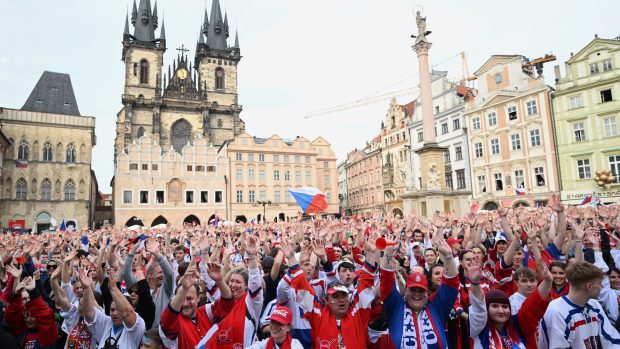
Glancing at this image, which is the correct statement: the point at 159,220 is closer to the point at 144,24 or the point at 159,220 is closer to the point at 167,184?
the point at 167,184

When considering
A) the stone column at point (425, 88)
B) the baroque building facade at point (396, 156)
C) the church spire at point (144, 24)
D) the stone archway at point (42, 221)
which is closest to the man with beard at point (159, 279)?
the stone column at point (425, 88)

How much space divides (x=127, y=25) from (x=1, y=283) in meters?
69.7

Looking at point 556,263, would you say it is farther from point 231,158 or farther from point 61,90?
point 61,90

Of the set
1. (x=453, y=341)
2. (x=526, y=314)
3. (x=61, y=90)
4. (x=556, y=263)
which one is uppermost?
(x=61, y=90)

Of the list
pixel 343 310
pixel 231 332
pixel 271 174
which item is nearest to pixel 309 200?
pixel 231 332

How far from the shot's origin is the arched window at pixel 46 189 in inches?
1639

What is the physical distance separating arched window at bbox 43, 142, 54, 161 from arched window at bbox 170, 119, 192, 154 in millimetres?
19751

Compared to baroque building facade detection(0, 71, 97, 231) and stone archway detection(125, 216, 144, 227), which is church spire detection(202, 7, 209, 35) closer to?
baroque building facade detection(0, 71, 97, 231)

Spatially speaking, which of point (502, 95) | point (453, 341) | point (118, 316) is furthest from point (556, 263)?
point (502, 95)

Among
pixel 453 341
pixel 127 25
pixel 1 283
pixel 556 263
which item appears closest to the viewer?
pixel 453 341

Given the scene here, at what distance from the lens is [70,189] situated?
141 feet

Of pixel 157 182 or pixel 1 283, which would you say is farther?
pixel 157 182

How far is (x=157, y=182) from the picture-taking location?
46219 mm

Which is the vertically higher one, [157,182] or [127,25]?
[127,25]
